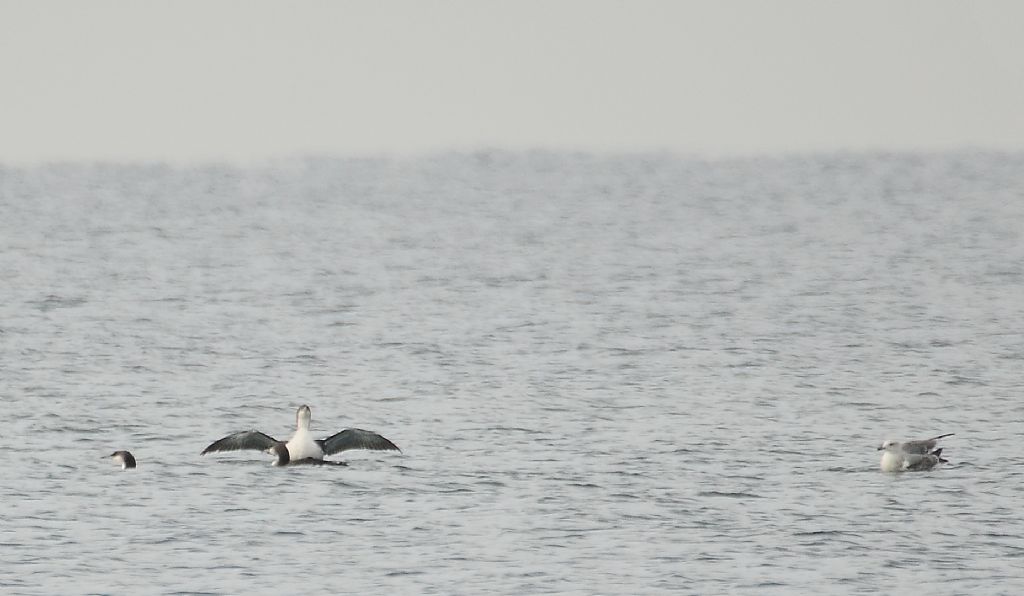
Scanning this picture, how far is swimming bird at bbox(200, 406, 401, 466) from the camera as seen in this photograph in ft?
76.3

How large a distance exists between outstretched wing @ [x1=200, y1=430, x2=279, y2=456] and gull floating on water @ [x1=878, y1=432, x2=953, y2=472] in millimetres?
7437

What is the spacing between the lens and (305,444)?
23312mm

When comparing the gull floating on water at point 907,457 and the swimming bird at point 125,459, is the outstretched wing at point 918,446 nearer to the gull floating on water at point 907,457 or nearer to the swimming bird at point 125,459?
the gull floating on water at point 907,457

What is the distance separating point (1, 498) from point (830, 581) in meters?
9.29

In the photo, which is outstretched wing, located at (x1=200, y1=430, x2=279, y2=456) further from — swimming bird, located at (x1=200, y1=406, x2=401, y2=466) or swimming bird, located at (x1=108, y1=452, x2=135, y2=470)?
swimming bird, located at (x1=108, y1=452, x2=135, y2=470)

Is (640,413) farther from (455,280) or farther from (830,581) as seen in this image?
(455,280)

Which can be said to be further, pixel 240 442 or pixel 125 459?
pixel 240 442

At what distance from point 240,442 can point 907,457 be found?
804cm

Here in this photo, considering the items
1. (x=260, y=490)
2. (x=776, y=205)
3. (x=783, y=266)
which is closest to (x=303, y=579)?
(x=260, y=490)

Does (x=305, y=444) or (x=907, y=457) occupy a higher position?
(x=305, y=444)

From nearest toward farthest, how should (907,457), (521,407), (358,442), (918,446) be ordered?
1. (907,457)
2. (918,446)
3. (358,442)
4. (521,407)

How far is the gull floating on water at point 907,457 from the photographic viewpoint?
22.6 metres

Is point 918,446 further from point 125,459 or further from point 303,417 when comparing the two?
point 125,459

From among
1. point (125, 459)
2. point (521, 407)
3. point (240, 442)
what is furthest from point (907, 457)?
point (125, 459)
